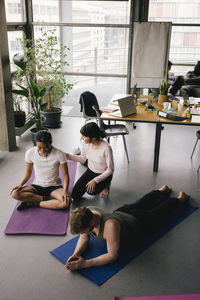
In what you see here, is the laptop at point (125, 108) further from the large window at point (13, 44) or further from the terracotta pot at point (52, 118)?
the large window at point (13, 44)

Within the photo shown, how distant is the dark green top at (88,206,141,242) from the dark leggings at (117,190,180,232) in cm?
10

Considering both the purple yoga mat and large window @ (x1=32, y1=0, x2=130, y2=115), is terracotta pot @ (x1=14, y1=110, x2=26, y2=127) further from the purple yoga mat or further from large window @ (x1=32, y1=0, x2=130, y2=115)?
the purple yoga mat

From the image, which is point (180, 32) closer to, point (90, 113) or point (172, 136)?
point (172, 136)

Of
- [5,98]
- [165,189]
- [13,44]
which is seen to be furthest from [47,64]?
[165,189]

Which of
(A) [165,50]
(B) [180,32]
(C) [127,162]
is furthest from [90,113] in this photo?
(B) [180,32]

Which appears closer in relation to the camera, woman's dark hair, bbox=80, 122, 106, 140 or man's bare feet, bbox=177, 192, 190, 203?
woman's dark hair, bbox=80, 122, 106, 140

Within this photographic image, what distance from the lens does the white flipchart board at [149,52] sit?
6.03m

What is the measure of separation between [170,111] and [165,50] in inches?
83.4

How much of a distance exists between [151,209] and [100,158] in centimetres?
82

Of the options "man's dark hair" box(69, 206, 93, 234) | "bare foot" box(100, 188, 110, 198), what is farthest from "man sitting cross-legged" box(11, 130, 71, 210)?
"man's dark hair" box(69, 206, 93, 234)

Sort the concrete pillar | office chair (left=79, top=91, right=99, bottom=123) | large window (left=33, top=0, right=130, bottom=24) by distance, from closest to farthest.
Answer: the concrete pillar < office chair (left=79, top=91, right=99, bottom=123) < large window (left=33, top=0, right=130, bottom=24)

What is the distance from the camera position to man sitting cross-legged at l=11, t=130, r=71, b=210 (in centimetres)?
336

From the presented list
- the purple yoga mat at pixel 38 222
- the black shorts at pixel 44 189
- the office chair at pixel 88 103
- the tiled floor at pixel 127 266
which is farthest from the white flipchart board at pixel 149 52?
the purple yoga mat at pixel 38 222

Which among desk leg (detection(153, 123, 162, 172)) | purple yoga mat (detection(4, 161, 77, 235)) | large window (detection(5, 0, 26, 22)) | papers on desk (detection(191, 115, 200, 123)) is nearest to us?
purple yoga mat (detection(4, 161, 77, 235))
